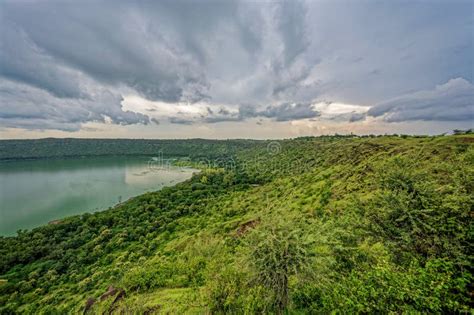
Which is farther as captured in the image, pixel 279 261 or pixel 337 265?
pixel 337 265

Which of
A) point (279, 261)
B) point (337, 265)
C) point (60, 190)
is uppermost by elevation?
point (279, 261)

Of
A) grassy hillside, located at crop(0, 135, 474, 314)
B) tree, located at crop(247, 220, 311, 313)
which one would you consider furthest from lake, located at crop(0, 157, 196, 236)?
tree, located at crop(247, 220, 311, 313)

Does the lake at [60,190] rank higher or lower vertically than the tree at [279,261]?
lower

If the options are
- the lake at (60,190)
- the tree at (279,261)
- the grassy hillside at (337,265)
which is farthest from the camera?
the lake at (60,190)

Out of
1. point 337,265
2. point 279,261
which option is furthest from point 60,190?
point 337,265

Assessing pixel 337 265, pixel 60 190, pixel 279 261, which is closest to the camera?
pixel 279 261

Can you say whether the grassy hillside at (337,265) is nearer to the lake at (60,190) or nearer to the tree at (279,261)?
the tree at (279,261)

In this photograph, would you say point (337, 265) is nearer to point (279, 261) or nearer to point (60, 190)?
point (279, 261)

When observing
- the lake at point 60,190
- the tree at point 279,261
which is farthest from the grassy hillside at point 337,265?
the lake at point 60,190

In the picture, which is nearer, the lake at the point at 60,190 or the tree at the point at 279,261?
the tree at the point at 279,261
